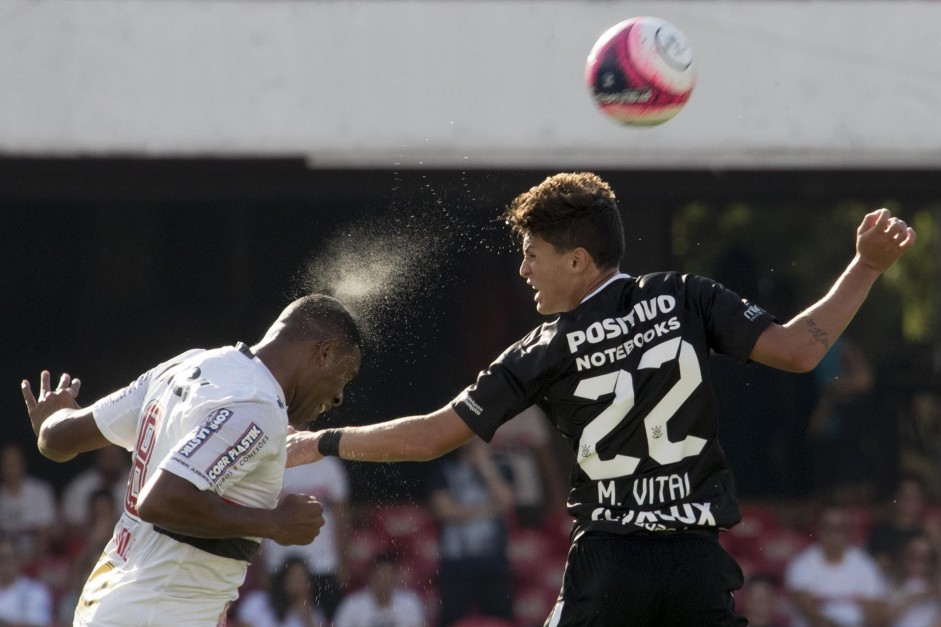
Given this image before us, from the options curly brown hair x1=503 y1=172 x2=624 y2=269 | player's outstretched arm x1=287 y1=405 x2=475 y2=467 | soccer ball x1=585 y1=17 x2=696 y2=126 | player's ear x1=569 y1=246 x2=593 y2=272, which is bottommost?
player's outstretched arm x1=287 y1=405 x2=475 y2=467

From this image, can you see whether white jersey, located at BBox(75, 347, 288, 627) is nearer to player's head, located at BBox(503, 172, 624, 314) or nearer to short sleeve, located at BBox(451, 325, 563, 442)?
short sleeve, located at BBox(451, 325, 563, 442)

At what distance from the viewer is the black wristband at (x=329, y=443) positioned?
14.0 ft

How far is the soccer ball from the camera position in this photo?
531cm

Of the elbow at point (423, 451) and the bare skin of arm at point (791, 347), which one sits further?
the elbow at point (423, 451)

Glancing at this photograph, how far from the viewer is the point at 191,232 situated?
35.1 ft

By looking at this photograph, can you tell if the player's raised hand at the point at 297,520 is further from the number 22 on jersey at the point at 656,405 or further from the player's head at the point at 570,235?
the player's head at the point at 570,235

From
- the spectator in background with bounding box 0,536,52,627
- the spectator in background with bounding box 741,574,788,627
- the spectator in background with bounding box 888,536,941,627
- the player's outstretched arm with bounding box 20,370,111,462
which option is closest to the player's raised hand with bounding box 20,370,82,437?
the player's outstretched arm with bounding box 20,370,111,462

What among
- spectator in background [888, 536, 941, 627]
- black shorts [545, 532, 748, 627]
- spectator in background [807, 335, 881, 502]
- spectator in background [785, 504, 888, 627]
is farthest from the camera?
spectator in background [807, 335, 881, 502]

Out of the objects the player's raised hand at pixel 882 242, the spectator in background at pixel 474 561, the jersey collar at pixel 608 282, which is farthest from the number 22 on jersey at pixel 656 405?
the spectator in background at pixel 474 561

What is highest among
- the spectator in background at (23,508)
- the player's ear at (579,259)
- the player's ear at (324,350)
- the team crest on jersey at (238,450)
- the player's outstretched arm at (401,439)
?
the spectator in background at (23,508)

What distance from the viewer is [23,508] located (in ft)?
33.4

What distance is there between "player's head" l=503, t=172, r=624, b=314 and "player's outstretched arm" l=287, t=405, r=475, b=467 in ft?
1.76

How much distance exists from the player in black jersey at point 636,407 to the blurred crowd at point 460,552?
211 inches

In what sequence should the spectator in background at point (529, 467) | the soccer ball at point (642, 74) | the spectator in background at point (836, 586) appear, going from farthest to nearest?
1. the spectator in background at point (529, 467)
2. the spectator in background at point (836, 586)
3. the soccer ball at point (642, 74)
